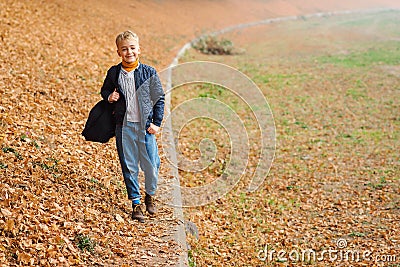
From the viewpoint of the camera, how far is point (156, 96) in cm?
544

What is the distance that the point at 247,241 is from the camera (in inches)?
262

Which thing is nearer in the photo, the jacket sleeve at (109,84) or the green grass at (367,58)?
the jacket sleeve at (109,84)

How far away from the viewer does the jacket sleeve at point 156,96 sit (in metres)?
5.41

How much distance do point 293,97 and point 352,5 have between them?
1650 inches

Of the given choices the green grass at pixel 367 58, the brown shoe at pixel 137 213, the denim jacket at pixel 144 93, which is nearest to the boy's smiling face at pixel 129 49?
the denim jacket at pixel 144 93

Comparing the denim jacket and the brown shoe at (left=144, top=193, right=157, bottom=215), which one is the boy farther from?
the brown shoe at (left=144, top=193, right=157, bottom=215)

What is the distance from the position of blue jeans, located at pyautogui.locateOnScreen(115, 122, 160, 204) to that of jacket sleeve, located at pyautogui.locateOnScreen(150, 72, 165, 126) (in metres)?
0.20

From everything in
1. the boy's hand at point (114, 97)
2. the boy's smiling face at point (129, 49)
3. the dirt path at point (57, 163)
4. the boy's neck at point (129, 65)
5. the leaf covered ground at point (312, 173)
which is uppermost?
the boy's smiling face at point (129, 49)

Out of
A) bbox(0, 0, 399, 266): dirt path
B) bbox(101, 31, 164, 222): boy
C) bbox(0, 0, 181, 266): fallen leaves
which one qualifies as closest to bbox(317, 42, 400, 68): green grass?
bbox(0, 0, 399, 266): dirt path

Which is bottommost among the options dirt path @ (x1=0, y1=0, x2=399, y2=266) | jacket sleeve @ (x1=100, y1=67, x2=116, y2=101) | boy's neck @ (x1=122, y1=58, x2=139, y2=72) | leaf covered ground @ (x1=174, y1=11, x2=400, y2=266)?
leaf covered ground @ (x1=174, y1=11, x2=400, y2=266)

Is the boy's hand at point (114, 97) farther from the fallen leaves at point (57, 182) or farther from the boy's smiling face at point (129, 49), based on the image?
the fallen leaves at point (57, 182)

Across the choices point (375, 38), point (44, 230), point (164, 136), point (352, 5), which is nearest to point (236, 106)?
point (164, 136)

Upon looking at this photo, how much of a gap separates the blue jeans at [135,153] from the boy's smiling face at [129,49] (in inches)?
26.9

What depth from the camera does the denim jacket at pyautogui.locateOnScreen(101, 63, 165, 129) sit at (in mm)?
5391
